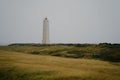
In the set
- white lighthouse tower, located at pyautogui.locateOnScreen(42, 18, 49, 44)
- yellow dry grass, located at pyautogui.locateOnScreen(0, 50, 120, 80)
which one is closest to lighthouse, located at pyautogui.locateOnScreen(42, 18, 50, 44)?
white lighthouse tower, located at pyautogui.locateOnScreen(42, 18, 49, 44)

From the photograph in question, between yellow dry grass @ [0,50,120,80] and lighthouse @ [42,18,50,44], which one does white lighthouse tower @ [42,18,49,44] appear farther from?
yellow dry grass @ [0,50,120,80]

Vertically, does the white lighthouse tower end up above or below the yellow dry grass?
above

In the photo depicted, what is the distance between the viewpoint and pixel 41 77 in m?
24.8

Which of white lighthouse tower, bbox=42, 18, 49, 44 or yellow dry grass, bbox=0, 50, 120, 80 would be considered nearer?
yellow dry grass, bbox=0, 50, 120, 80

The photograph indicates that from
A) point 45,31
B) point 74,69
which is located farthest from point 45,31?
point 74,69

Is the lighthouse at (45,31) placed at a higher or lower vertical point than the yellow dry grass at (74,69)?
higher

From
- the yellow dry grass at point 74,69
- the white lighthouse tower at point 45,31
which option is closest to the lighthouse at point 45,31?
the white lighthouse tower at point 45,31

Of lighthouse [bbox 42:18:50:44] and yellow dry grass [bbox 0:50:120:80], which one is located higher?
lighthouse [bbox 42:18:50:44]

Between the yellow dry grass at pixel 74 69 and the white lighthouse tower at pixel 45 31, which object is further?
the white lighthouse tower at pixel 45 31

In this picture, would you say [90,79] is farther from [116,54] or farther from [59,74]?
[116,54]

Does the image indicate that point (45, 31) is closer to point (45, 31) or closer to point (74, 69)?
point (45, 31)

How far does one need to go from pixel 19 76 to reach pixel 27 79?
1.84 metres

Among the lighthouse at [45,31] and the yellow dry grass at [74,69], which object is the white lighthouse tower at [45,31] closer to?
the lighthouse at [45,31]

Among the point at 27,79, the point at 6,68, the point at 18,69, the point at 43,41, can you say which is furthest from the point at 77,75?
the point at 43,41
